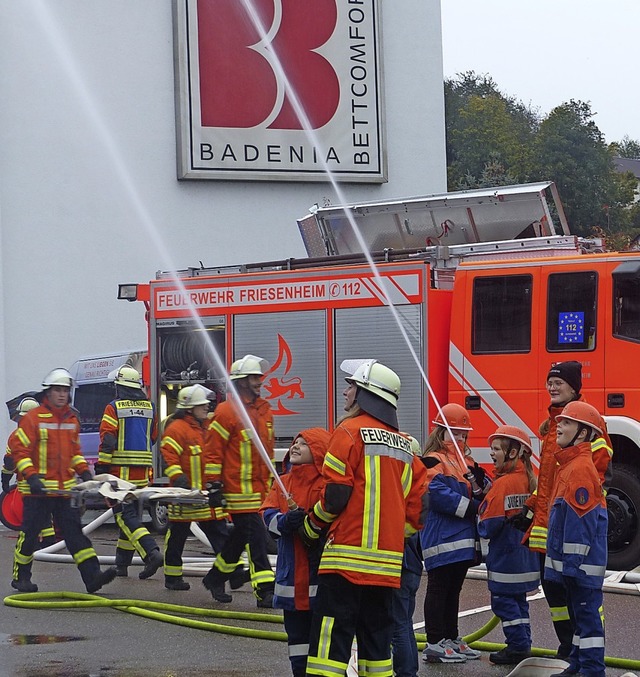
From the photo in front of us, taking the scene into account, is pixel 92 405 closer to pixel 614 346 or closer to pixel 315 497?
pixel 614 346

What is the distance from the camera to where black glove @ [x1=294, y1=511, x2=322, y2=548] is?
5824mm

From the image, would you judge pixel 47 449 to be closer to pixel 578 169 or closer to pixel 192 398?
pixel 192 398

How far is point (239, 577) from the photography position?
32.3 ft

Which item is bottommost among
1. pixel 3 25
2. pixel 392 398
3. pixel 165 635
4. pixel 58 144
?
pixel 165 635

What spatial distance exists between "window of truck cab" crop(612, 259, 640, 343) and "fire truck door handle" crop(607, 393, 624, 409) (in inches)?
18.5

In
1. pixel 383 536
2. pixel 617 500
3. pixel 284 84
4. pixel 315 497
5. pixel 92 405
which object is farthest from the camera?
pixel 284 84

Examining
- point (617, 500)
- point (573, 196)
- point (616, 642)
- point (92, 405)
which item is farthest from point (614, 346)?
point (573, 196)

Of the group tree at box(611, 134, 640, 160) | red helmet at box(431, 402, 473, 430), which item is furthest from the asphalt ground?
tree at box(611, 134, 640, 160)

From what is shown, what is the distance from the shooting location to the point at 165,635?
27.0ft

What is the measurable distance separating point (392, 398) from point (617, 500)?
5.69 meters

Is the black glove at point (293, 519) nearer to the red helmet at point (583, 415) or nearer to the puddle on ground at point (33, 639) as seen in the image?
the red helmet at point (583, 415)

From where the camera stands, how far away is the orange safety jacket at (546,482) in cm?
675

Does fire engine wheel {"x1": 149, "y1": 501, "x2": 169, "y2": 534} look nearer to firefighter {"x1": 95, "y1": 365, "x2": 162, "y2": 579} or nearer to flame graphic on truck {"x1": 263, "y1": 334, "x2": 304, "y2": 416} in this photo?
flame graphic on truck {"x1": 263, "y1": 334, "x2": 304, "y2": 416}

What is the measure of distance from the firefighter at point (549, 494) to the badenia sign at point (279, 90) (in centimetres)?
1616
